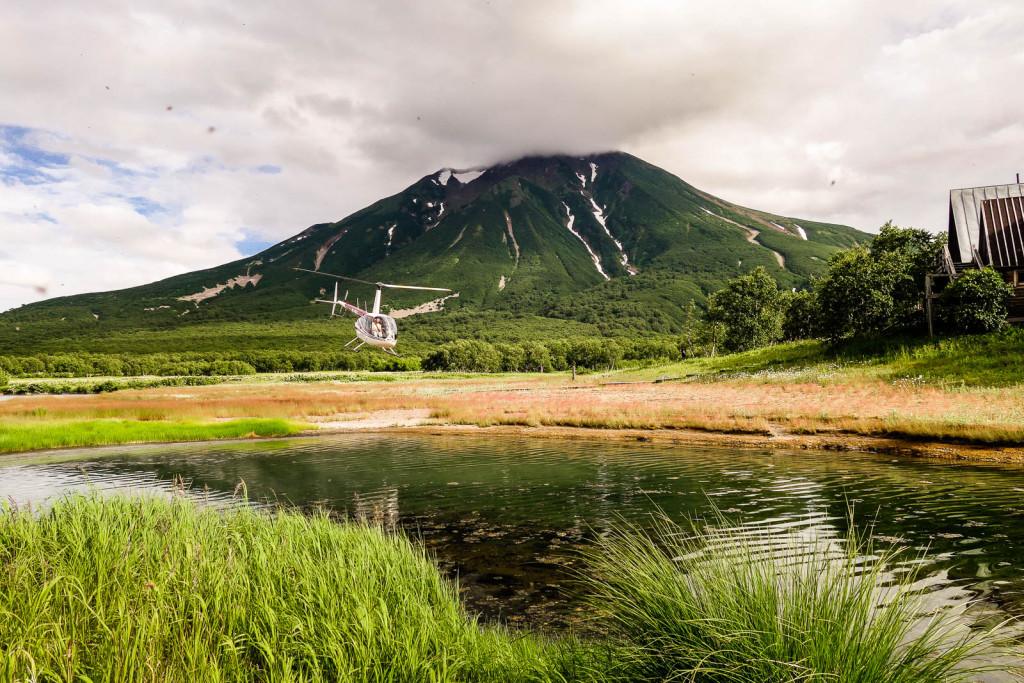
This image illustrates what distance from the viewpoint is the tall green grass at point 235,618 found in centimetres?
444

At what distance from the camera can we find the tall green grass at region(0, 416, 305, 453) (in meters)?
29.4

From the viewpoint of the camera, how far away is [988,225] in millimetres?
39719

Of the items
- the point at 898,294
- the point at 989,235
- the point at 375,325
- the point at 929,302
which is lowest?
the point at 929,302

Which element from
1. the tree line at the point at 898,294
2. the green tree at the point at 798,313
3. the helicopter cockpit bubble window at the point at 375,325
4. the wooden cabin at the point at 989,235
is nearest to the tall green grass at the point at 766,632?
the tree line at the point at 898,294

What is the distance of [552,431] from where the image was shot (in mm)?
29766

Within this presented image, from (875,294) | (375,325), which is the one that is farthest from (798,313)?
(375,325)

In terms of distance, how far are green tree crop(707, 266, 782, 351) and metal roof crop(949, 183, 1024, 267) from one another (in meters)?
44.7

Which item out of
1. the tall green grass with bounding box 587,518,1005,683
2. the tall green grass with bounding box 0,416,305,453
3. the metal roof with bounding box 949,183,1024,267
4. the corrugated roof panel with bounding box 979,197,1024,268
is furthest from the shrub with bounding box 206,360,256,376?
the tall green grass with bounding box 587,518,1005,683

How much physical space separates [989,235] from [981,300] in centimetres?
941

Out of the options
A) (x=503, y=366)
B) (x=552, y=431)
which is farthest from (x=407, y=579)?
(x=503, y=366)

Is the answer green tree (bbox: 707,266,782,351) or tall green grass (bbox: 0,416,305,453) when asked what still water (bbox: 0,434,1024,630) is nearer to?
tall green grass (bbox: 0,416,305,453)

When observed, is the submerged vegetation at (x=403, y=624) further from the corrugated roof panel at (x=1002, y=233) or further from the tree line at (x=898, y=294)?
the corrugated roof panel at (x=1002, y=233)

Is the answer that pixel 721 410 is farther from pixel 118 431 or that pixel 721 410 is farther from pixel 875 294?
pixel 118 431

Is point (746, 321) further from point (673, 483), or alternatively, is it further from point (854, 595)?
point (854, 595)
